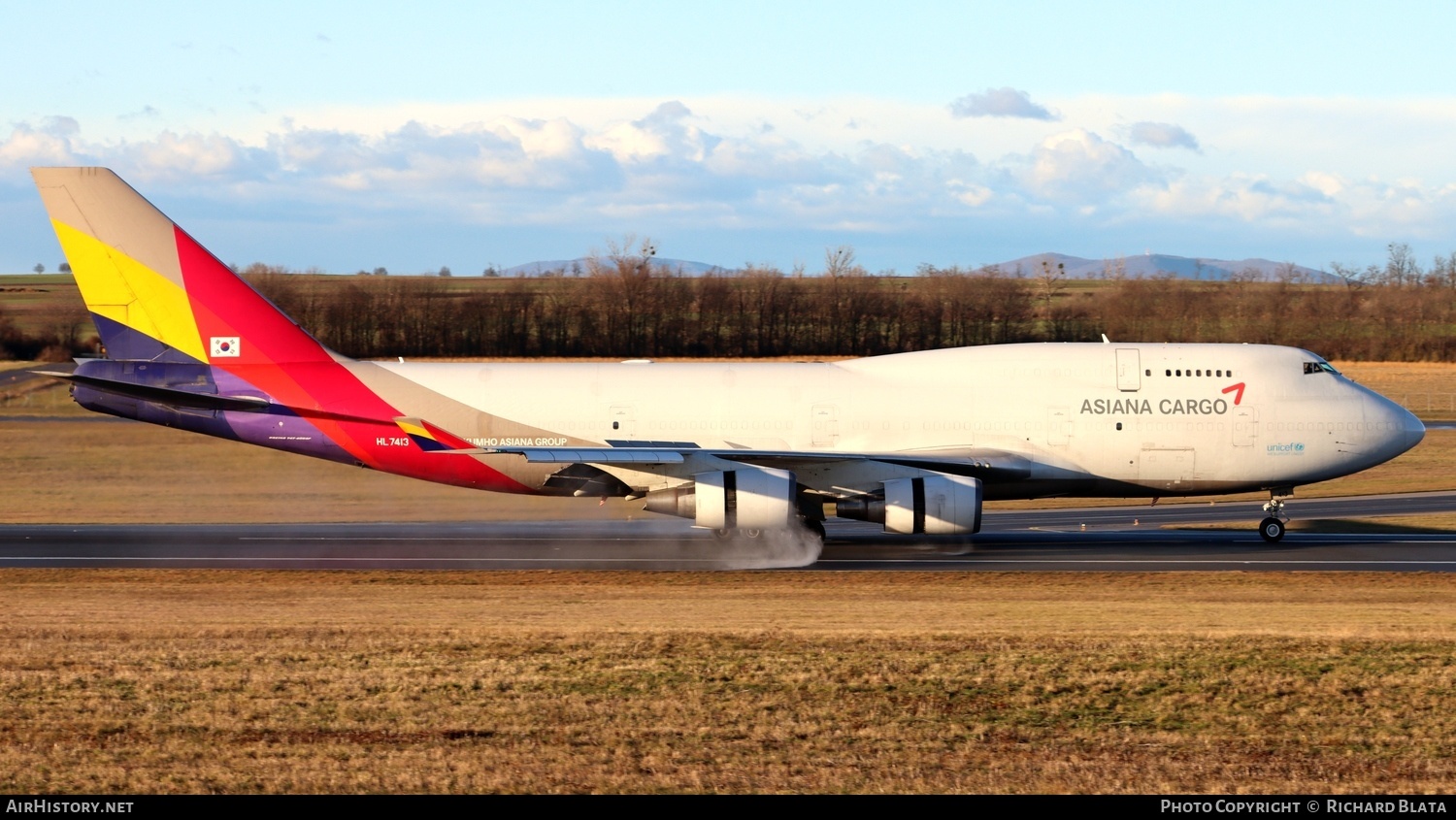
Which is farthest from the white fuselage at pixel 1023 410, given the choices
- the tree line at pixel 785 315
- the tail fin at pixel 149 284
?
the tree line at pixel 785 315

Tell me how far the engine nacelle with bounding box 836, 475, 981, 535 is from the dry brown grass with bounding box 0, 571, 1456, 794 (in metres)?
5.24

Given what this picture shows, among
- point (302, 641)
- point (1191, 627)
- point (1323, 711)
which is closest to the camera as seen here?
point (1323, 711)

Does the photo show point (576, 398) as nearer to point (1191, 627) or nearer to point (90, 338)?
point (1191, 627)

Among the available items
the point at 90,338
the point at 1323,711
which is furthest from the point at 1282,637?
the point at 90,338

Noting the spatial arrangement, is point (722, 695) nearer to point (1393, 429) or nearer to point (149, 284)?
point (149, 284)

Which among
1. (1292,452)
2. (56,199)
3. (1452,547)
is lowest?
(1452,547)

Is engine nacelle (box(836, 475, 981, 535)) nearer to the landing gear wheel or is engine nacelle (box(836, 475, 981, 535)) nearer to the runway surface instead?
the runway surface

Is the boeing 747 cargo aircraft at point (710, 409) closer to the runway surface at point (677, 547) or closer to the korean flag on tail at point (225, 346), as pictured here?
the korean flag on tail at point (225, 346)

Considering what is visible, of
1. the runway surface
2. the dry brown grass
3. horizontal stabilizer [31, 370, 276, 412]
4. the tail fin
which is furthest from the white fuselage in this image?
the dry brown grass

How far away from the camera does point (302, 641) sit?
616 inches

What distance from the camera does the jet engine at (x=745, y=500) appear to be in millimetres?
25328

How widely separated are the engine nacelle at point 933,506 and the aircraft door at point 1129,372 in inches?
170
